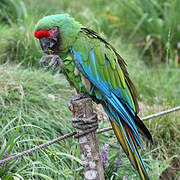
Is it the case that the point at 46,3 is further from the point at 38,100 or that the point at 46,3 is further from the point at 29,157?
the point at 29,157

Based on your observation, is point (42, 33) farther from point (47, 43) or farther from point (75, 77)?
point (75, 77)

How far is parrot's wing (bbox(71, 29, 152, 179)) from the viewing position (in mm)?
1706

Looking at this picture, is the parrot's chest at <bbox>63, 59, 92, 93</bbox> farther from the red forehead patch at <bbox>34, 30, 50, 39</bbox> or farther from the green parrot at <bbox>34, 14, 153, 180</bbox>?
the red forehead patch at <bbox>34, 30, 50, 39</bbox>

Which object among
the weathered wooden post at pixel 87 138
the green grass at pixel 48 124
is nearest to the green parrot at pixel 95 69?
the weathered wooden post at pixel 87 138

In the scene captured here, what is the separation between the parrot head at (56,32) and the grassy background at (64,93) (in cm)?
26

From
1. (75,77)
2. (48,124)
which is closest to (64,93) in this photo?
(48,124)

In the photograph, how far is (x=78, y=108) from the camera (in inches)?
61.0

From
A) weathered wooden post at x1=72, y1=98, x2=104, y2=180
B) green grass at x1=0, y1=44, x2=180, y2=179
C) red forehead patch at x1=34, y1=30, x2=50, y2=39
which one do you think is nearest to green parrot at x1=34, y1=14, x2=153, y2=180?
red forehead patch at x1=34, y1=30, x2=50, y2=39

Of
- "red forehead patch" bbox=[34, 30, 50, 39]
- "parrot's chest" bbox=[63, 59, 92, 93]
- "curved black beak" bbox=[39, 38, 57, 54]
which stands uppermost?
"red forehead patch" bbox=[34, 30, 50, 39]

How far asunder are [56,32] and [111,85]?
43 cm

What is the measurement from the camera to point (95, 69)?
174 centimetres

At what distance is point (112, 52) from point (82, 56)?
19 cm

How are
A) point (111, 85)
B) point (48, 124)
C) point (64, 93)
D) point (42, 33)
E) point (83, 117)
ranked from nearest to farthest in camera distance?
point (83, 117) → point (42, 33) → point (111, 85) → point (48, 124) → point (64, 93)

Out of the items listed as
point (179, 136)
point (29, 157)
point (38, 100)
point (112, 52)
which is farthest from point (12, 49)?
point (179, 136)
